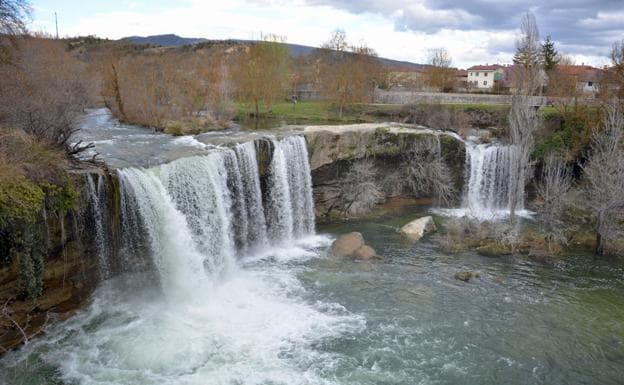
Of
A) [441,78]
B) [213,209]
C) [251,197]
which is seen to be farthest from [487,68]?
[213,209]

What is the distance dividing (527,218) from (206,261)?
45.3ft

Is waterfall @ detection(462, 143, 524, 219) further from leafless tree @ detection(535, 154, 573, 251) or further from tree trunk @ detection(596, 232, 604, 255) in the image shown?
tree trunk @ detection(596, 232, 604, 255)

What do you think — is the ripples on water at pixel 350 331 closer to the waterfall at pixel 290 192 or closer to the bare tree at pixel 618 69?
the waterfall at pixel 290 192

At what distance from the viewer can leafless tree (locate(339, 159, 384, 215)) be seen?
20688 mm

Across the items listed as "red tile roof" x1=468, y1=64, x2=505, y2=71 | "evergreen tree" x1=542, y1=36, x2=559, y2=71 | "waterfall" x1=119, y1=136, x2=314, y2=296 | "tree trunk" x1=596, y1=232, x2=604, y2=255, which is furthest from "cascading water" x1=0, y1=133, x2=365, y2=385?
"red tile roof" x1=468, y1=64, x2=505, y2=71

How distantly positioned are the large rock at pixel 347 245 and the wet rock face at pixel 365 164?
356 cm

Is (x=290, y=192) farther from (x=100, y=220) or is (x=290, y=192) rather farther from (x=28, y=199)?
(x=28, y=199)

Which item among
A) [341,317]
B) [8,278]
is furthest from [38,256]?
[341,317]

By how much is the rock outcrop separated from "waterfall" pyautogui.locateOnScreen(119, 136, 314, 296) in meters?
2.29

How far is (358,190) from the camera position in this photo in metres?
20.7

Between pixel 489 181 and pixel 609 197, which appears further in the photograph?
pixel 489 181

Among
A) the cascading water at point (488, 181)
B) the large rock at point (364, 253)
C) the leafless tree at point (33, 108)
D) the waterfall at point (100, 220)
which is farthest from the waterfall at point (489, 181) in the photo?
the leafless tree at point (33, 108)

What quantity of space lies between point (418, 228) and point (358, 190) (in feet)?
10.9

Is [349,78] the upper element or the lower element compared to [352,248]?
upper
